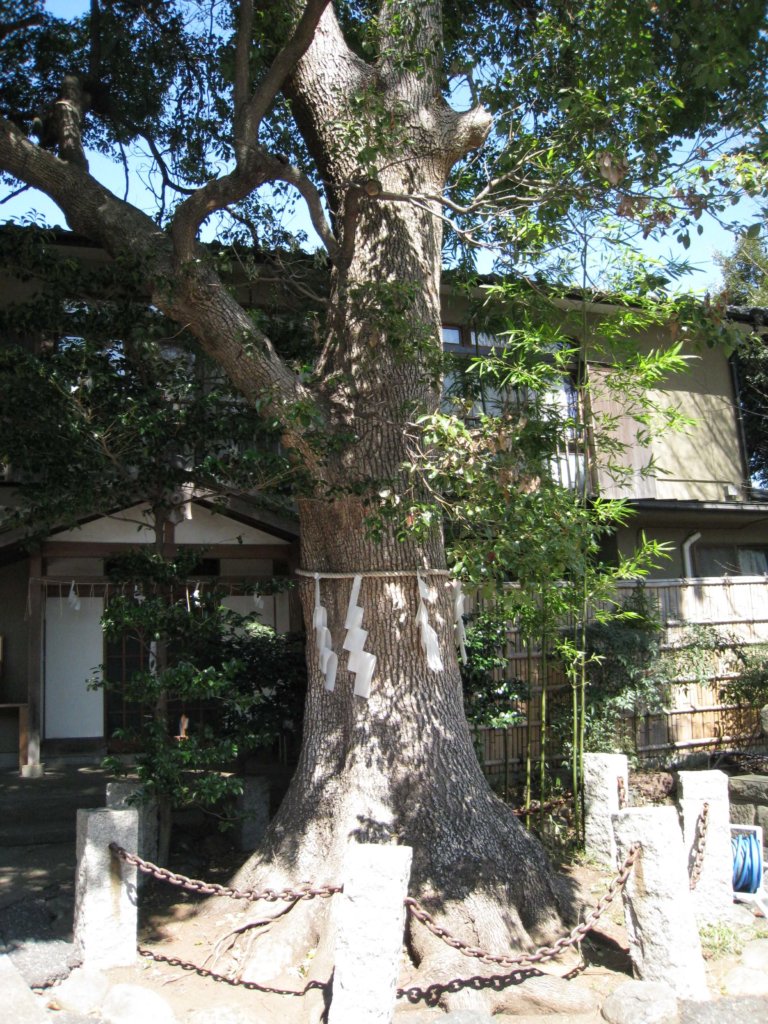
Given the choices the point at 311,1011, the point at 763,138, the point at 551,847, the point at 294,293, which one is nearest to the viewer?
the point at 311,1011

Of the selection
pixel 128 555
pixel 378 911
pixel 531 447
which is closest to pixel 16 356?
pixel 128 555

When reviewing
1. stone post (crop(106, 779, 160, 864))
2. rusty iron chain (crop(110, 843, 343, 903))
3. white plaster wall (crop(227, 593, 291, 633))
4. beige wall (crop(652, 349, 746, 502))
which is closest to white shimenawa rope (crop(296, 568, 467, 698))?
rusty iron chain (crop(110, 843, 343, 903))

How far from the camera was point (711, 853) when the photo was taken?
6105 millimetres

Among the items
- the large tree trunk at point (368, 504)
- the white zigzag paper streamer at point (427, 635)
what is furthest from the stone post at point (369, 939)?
the white zigzag paper streamer at point (427, 635)

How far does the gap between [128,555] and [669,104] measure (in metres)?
6.08

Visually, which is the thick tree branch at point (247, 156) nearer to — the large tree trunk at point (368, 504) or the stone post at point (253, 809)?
the large tree trunk at point (368, 504)

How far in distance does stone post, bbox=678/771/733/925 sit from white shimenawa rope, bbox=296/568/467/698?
2011 millimetres

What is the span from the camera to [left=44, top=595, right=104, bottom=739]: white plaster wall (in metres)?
10.8

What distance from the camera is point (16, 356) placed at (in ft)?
21.4

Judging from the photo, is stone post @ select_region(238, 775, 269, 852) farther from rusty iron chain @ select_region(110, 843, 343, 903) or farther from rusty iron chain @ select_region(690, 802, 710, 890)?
rusty iron chain @ select_region(690, 802, 710, 890)

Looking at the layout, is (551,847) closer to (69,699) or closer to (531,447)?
(531,447)

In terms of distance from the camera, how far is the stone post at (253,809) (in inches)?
300

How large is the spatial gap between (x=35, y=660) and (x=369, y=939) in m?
6.82

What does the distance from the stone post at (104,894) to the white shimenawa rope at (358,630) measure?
5.77 feet
